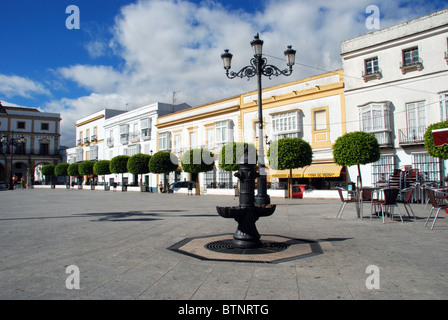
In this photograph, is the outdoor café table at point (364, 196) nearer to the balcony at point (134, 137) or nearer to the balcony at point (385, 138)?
the balcony at point (385, 138)

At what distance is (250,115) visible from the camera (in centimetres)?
2970

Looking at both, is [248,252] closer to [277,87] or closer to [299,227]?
[299,227]

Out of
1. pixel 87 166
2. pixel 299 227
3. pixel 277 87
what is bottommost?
pixel 299 227

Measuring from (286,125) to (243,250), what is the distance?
22.2m

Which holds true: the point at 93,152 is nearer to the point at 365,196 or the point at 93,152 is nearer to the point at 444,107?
the point at 444,107

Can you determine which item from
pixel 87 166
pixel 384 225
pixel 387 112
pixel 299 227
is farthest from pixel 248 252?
pixel 87 166

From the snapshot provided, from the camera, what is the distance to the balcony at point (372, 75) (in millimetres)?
21469

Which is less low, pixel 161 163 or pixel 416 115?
pixel 416 115

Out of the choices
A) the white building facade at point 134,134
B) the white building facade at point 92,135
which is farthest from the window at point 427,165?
the white building facade at point 92,135

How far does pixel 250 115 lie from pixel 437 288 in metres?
26.6

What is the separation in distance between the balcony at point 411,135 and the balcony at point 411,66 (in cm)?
343

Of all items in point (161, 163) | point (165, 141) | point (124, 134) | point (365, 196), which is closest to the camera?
point (365, 196)

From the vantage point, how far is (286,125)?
1060 inches

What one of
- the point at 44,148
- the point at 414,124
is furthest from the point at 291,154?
the point at 44,148
